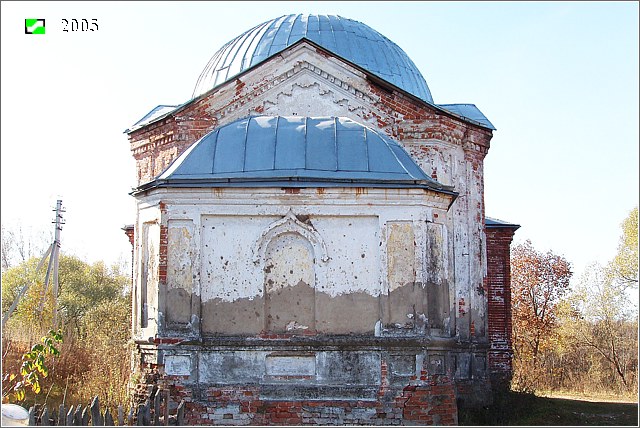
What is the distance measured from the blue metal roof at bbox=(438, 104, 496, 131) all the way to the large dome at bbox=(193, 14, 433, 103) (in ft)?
2.16

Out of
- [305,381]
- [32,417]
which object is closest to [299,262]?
[305,381]

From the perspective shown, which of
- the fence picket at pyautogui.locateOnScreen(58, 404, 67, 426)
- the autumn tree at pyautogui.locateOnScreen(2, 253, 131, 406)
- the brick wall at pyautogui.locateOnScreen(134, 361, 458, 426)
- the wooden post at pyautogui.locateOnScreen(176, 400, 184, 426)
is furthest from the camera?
the autumn tree at pyautogui.locateOnScreen(2, 253, 131, 406)

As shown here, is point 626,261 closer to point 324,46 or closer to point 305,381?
point 324,46

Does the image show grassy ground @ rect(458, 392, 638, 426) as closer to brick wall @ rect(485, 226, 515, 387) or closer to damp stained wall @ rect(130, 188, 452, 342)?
brick wall @ rect(485, 226, 515, 387)

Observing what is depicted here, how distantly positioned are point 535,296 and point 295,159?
17556mm

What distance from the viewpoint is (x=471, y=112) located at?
16500 mm

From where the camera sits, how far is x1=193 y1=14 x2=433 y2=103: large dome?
53.4 feet

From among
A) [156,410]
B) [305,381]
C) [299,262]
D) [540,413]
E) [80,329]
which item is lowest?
[540,413]

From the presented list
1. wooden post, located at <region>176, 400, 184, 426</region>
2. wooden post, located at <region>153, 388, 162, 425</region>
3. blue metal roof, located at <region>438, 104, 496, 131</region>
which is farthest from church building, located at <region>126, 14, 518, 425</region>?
blue metal roof, located at <region>438, 104, 496, 131</region>

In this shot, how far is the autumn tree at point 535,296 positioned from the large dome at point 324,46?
11611mm

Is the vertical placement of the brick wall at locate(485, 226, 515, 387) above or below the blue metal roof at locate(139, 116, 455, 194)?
below

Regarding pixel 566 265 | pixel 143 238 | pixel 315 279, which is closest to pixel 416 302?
pixel 315 279

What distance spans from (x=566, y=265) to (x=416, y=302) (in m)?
17.5

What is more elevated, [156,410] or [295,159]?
→ [295,159]
